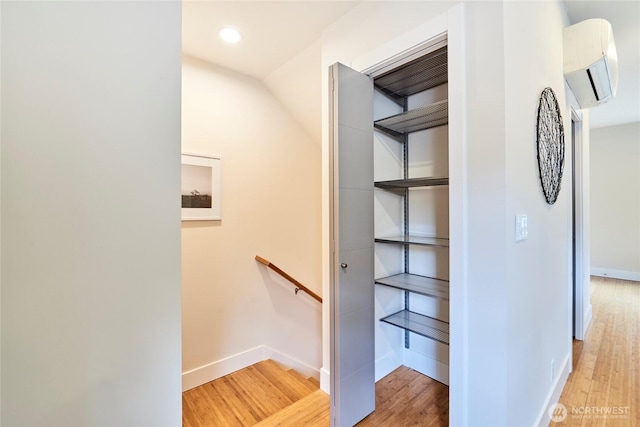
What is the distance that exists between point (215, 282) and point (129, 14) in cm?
218

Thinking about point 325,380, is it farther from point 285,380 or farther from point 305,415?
point 285,380

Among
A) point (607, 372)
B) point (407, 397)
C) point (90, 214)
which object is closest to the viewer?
point (90, 214)

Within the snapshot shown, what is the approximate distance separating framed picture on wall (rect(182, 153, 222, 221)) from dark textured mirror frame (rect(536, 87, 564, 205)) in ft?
7.43

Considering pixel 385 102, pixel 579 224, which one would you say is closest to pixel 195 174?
pixel 385 102

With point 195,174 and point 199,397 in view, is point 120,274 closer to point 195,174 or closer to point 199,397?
point 195,174

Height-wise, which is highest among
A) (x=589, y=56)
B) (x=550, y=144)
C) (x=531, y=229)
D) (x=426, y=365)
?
(x=589, y=56)

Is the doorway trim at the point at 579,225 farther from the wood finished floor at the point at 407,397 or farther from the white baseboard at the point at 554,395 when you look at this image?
the white baseboard at the point at 554,395

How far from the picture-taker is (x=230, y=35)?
2.02 meters

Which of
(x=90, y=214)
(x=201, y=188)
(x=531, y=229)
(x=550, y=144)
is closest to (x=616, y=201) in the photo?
(x=550, y=144)

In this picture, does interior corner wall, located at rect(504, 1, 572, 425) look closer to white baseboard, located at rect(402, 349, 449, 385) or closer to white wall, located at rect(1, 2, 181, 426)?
white baseboard, located at rect(402, 349, 449, 385)

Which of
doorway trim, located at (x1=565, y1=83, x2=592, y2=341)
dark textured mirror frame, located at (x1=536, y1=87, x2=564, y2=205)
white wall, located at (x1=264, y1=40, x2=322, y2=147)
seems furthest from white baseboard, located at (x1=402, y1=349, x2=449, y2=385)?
white wall, located at (x1=264, y1=40, x2=322, y2=147)

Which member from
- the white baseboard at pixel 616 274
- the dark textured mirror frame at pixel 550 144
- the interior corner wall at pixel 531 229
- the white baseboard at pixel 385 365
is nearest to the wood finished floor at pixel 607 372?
the interior corner wall at pixel 531 229

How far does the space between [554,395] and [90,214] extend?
8.40ft

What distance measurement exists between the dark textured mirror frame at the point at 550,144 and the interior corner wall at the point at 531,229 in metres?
0.07
